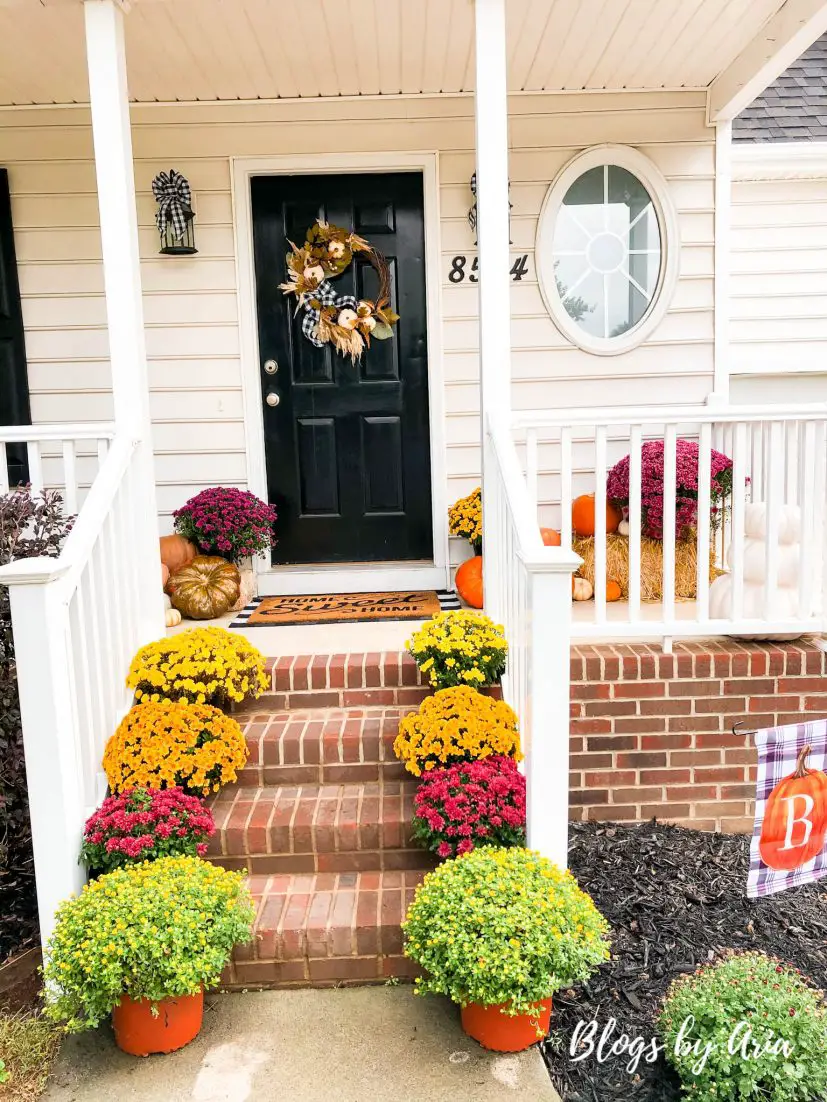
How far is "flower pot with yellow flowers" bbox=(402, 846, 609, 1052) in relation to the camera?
192 cm

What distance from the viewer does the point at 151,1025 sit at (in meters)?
2.05

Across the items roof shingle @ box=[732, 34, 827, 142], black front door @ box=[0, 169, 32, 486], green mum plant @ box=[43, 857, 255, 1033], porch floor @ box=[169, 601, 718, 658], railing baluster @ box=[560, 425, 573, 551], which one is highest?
roof shingle @ box=[732, 34, 827, 142]

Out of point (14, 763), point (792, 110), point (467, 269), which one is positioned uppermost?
point (792, 110)

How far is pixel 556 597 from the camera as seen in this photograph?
2.20m

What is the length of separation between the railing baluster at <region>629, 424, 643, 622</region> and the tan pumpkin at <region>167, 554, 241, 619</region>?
1929mm

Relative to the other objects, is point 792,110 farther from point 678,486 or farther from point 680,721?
point 680,721

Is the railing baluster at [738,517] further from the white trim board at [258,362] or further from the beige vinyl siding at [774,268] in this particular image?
the beige vinyl siding at [774,268]

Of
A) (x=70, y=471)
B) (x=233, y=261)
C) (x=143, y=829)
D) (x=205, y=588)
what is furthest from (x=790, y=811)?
(x=233, y=261)

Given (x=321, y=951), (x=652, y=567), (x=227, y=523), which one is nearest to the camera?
(x=321, y=951)

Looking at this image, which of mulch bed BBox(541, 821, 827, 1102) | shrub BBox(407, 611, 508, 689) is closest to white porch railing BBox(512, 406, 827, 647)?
shrub BBox(407, 611, 508, 689)

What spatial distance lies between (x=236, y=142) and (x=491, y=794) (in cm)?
342

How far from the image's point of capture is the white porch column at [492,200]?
3.01m

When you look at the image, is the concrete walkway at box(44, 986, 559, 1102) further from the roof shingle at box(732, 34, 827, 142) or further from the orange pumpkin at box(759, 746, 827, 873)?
the roof shingle at box(732, 34, 827, 142)

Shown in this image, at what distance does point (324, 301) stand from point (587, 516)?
→ 172 centimetres
